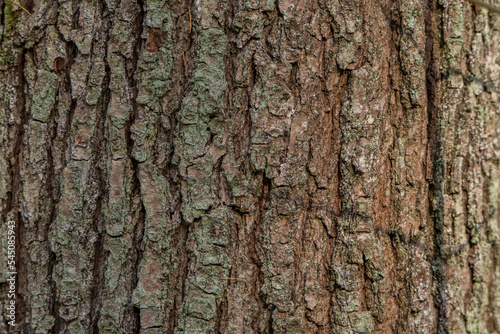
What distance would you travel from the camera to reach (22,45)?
1342 millimetres

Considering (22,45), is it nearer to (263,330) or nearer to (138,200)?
(138,200)

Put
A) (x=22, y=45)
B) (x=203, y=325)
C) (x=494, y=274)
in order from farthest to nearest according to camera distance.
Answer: (x=494, y=274) < (x=22, y=45) < (x=203, y=325)

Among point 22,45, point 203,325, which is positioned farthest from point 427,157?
point 22,45

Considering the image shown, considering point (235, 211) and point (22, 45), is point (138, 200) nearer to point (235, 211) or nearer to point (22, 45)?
point (235, 211)

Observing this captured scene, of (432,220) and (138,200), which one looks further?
(432,220)

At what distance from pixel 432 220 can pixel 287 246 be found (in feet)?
1.76

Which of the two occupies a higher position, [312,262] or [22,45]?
[22,45]

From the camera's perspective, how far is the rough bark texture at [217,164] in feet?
3.99

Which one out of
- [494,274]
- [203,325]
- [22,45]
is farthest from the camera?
[494,274]

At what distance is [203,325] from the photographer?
121cm

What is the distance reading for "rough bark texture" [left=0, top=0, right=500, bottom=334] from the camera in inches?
47.8

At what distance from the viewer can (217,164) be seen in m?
1.22

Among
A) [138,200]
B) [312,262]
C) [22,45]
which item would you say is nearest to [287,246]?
[312,262]

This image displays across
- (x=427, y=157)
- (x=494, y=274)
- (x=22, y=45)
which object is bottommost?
(x=494, y=274)
